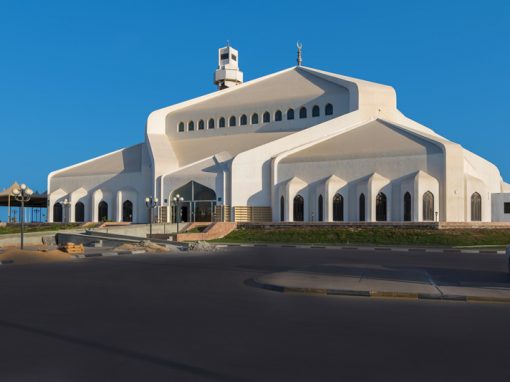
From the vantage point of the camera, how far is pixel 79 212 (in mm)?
59312

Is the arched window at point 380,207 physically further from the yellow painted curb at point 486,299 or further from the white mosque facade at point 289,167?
the yellow painted curb at point 486,299

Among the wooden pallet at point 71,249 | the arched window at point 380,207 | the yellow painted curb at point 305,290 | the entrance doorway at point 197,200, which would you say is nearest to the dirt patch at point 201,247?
the wooden pallet at point 71,249

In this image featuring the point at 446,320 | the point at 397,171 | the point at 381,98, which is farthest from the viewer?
the point at 381,98

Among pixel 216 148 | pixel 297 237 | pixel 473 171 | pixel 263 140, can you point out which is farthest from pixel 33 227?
pixel 473 171

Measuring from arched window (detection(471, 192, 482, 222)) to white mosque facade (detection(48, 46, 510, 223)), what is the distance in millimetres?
72

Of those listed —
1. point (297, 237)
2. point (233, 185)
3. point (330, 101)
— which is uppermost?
point (330, 101)

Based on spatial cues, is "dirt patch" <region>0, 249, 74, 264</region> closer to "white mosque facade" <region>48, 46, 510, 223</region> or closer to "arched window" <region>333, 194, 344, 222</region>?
"white mosque facade" <region>48, 46, 510, 223</region>

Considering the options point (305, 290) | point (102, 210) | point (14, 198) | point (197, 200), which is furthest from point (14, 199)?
point (305, 290)

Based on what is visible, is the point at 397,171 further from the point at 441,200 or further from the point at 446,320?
the point at 446,320

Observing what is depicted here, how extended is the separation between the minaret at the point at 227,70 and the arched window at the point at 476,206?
4189 centimetres

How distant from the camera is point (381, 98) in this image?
177 feet

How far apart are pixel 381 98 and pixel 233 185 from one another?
1617 centimetres

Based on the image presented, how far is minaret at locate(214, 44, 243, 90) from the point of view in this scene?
7788 centimetres

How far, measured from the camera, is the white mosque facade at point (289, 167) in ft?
141
